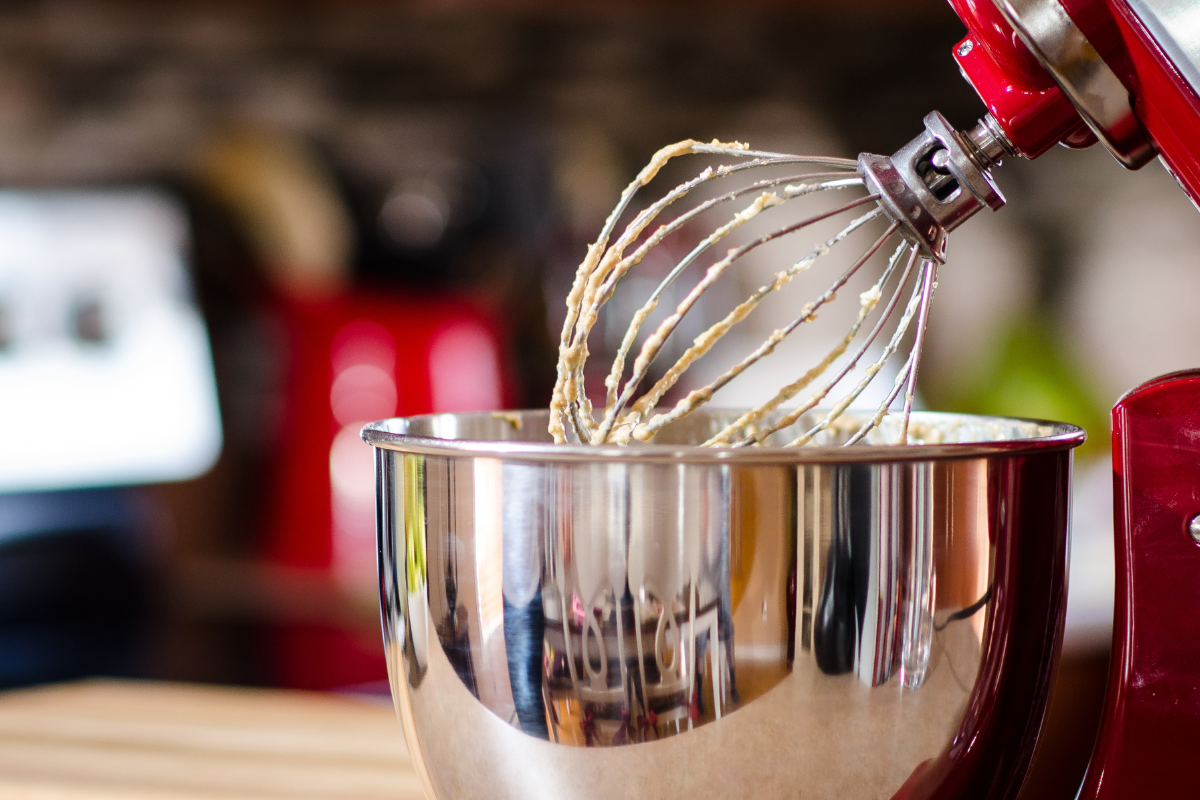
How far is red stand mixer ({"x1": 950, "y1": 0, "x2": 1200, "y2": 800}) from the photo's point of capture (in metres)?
A: 0.23

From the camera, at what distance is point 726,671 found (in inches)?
8.6

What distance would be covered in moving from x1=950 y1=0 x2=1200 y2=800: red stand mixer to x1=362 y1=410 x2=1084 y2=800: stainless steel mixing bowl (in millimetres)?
30

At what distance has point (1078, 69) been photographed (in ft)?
0.77

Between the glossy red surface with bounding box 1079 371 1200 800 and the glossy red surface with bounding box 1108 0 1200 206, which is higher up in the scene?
the glossy red surface with bounding box 1108 0 1200 206

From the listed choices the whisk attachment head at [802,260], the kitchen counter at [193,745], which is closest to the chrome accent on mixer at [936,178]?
the whisk attachment head at [802,260]

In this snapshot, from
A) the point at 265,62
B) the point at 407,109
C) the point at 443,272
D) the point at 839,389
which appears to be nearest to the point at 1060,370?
the point at 839,389

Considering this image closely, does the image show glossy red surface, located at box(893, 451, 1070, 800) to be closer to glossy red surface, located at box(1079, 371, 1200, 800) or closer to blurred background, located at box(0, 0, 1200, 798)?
glossy red surface, located at box(1079, 371, 1200, 800)

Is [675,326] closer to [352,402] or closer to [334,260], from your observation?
[352,402]

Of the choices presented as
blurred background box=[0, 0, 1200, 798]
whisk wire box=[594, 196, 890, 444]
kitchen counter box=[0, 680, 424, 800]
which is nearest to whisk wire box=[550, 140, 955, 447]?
whisk wire box=[594, 196, 890, 444]

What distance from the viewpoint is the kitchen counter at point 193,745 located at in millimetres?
329

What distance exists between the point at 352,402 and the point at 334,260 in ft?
0.83

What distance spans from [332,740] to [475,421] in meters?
0.14

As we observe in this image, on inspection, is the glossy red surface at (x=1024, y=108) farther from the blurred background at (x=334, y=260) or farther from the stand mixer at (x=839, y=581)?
the blurred background at (x=334, y=260)

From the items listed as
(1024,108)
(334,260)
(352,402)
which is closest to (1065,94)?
(1024,108)
